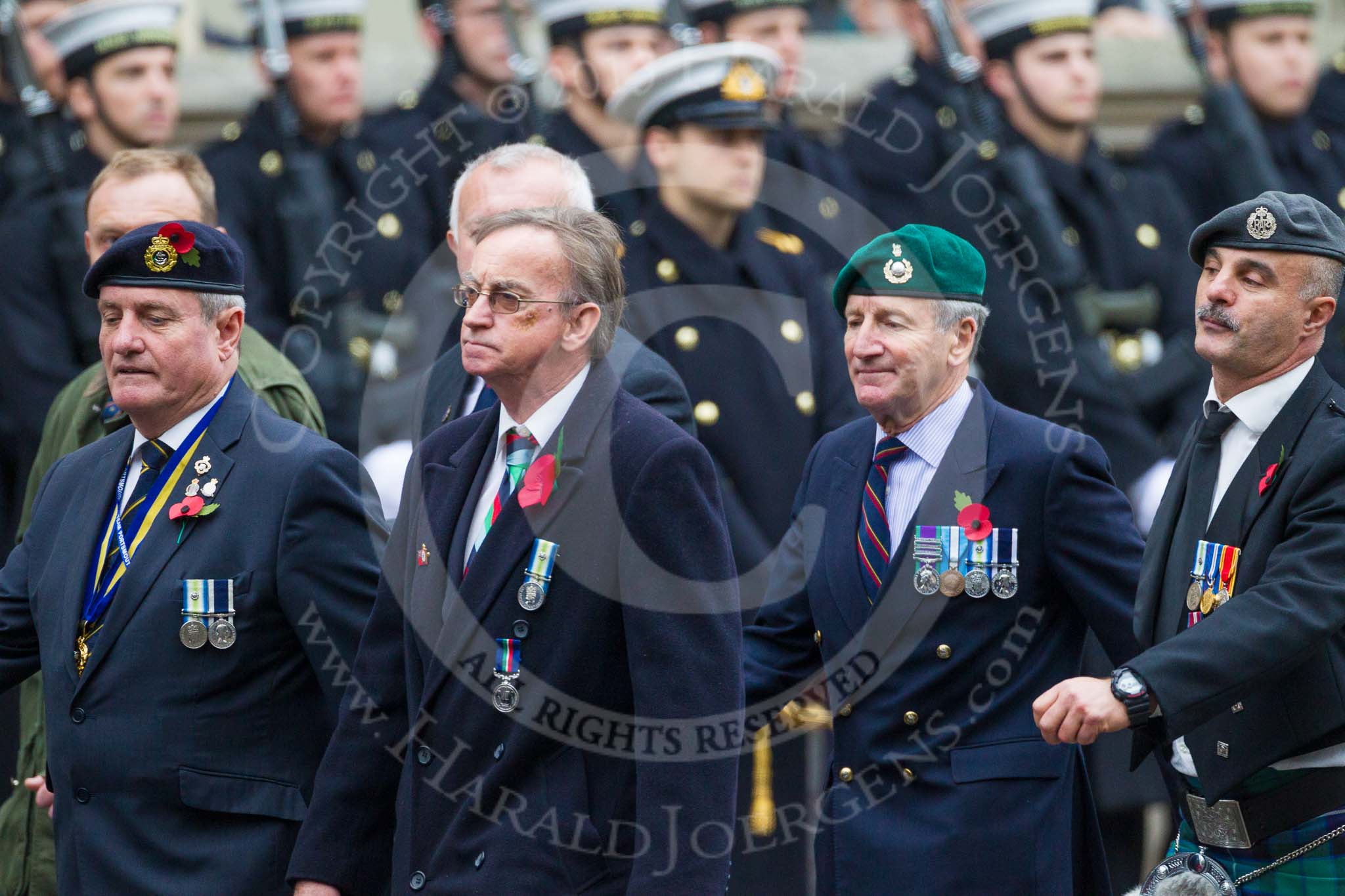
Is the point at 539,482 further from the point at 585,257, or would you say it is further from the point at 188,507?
the point at 188,507

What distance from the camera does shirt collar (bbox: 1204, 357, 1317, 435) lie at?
439 cm

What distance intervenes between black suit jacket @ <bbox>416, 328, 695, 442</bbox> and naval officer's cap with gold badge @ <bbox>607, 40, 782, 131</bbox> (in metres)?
1.53

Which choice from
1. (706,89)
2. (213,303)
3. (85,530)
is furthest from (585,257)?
(706,89)

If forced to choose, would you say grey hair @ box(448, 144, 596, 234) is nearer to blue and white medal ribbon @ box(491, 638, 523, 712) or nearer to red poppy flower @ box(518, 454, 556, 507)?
red poppy flower @ box(518, 454, 556, 507)

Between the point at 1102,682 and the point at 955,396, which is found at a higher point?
the point at 955,396

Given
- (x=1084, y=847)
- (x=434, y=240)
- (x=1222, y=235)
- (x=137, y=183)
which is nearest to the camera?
(x=1222, y=235)

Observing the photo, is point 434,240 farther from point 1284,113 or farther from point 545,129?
point 1284,113

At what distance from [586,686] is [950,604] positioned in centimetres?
93

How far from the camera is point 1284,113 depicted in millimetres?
9320

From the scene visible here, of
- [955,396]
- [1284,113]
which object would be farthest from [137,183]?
[1284,113]

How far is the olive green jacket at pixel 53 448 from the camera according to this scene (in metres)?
5.29

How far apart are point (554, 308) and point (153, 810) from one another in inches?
51.9

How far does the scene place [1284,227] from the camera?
14.2 feet

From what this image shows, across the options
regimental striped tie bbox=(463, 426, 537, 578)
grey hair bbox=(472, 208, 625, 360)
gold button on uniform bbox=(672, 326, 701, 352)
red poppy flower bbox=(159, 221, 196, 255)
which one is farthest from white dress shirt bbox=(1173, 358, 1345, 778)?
gold button on uniform bbox=(672, 326, 701, 352)
